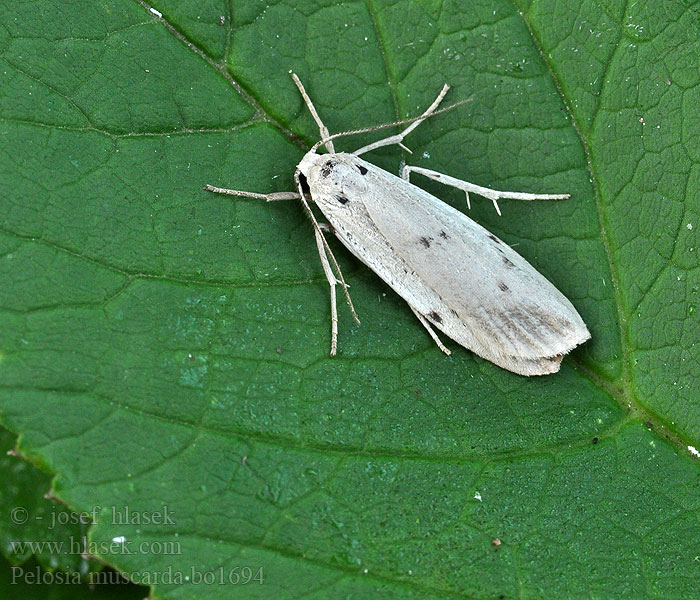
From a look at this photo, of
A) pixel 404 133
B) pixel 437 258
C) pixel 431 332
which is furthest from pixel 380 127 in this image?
pixel 431 332

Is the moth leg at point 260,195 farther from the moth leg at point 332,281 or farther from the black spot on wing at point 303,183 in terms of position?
the moth leg at point 332,281

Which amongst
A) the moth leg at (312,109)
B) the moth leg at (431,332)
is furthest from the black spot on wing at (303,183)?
the moth leg at (431,332)

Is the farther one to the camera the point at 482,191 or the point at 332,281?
the point at 482,191

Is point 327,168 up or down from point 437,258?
up

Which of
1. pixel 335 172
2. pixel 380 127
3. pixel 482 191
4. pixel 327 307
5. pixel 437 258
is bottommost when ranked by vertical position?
pixel 327 307

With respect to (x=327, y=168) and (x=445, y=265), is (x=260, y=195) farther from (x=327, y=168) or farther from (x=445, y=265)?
(x=445, y=265)

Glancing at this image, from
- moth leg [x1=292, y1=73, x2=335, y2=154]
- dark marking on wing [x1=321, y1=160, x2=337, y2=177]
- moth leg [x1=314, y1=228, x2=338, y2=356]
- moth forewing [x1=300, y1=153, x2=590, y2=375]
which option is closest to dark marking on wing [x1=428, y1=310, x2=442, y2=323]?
moth forewing [x1=300, y1=153, x2=590, y2=375]

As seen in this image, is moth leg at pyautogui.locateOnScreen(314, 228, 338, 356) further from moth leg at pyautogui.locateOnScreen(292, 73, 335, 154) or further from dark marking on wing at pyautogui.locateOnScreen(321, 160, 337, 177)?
moth leg at pyautogui.locateOnScreen(292, 73, 335, 154)
